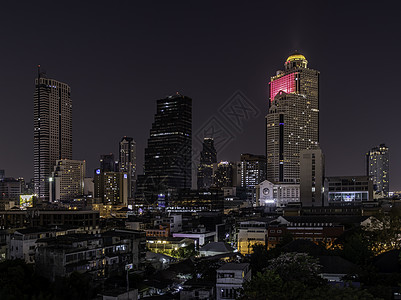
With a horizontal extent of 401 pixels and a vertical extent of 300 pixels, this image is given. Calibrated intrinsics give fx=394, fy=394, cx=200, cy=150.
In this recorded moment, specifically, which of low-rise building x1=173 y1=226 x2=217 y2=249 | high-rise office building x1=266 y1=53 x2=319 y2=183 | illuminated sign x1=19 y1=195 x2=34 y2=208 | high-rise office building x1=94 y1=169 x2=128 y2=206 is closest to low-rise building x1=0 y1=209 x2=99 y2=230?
low-rise building x1=173 y1=226 x2=217 y2=249

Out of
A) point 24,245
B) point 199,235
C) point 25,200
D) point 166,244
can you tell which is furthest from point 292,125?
point 24,245

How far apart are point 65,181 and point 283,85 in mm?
113379

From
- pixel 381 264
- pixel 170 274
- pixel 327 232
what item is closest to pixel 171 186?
pixel 327 232

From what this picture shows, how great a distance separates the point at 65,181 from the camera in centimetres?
19150

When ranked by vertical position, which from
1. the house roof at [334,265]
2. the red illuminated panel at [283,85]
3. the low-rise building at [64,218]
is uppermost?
the red illuminated panel at [283,85]

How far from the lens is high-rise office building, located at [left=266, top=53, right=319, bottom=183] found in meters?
165

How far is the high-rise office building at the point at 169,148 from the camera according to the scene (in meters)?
165

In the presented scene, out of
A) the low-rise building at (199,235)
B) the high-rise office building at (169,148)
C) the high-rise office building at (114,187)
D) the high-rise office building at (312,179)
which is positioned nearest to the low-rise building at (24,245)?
the low-rise building at (199,235)

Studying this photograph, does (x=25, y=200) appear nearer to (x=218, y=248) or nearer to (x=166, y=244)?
(x=166, y=244)

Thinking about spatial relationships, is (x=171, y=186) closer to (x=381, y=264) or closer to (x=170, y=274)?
(x=170, y=274)

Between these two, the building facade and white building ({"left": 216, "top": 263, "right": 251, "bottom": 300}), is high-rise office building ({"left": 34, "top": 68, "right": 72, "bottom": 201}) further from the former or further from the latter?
white building ({"left": 216, "top": 263, "right": 251, "bottom": 300})

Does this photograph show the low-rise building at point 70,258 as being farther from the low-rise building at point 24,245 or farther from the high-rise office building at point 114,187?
the high-rise office building at point 114,187

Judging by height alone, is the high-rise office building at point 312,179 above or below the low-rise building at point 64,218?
above

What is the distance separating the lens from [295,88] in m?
174
